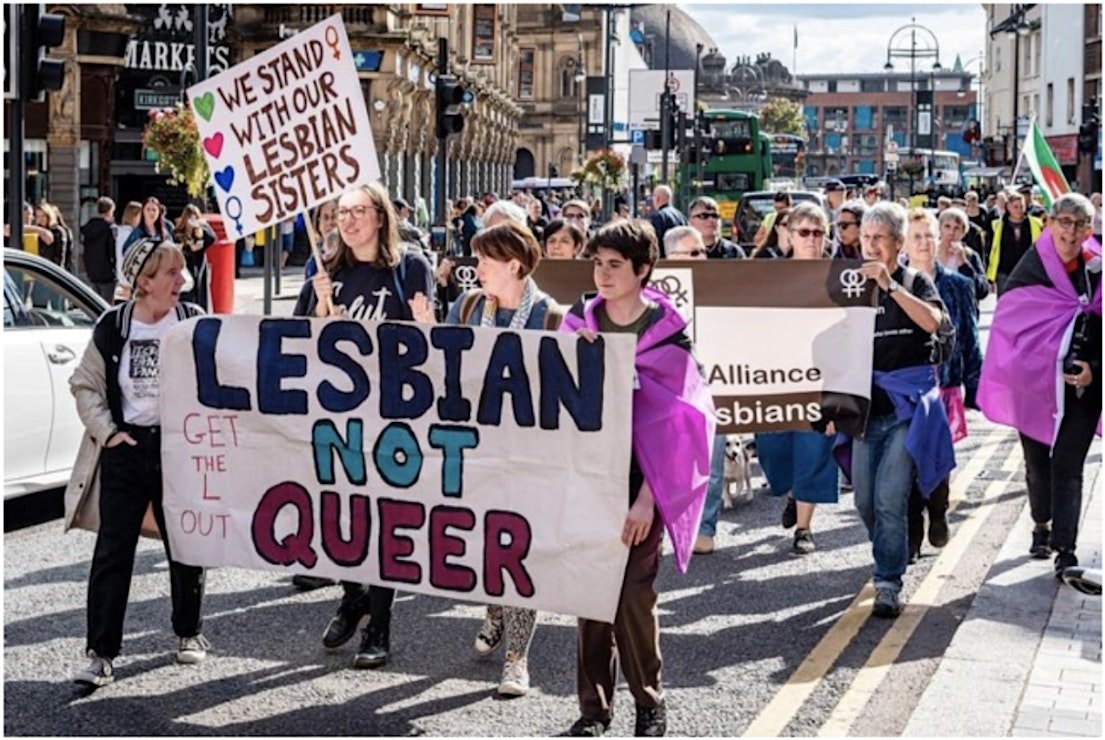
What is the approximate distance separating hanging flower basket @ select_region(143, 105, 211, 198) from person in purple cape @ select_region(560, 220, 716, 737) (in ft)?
63.4

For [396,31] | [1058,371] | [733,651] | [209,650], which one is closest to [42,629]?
[209,650]

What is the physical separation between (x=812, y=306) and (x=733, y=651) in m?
2.10

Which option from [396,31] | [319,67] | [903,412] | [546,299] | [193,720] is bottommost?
[193,720]

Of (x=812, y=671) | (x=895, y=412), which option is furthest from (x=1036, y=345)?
(x=812, y=671)

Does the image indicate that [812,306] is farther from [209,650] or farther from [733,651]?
[209,650]

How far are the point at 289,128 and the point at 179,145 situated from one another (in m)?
Answer: 18.1

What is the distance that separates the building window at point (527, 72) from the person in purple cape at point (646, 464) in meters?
96.6

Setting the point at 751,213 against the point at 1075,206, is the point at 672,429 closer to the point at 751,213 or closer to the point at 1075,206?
the point at 1075,206

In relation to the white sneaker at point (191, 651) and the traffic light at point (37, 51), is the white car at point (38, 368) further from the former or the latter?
the traffic light at point (37, 51)

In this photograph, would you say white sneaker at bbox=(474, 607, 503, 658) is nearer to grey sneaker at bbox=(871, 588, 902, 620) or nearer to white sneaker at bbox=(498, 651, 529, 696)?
white sneaker at bbox=(498, 651, 529, 696)

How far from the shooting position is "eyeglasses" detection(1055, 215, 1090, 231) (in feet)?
26.6

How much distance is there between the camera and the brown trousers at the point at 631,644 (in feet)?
17.9

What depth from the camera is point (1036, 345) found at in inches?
326

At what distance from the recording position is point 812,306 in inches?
328
